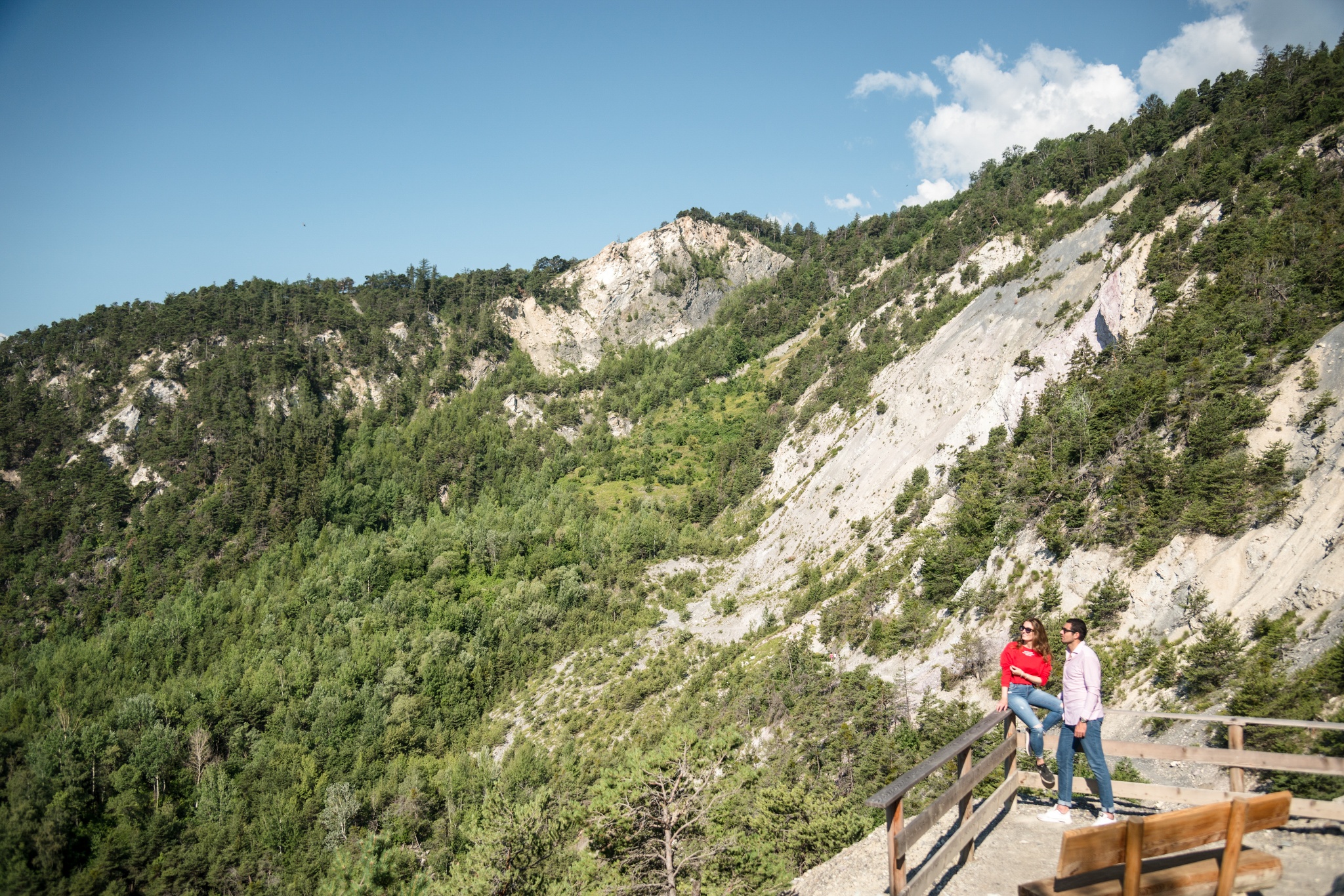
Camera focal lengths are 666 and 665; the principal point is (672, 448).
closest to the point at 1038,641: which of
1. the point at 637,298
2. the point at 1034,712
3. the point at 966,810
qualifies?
the point at 1034,712

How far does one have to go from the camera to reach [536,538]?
87375mm

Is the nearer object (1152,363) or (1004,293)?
(1152,363)

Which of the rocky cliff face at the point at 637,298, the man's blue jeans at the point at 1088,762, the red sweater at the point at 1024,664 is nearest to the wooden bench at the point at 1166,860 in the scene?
the man's blue jeans at the point at 1088,762

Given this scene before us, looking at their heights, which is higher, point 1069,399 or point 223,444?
point 223,444

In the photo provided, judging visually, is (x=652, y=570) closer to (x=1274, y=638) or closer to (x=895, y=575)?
(x=895, y=575)

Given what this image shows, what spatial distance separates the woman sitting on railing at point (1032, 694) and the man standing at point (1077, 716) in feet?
0.58

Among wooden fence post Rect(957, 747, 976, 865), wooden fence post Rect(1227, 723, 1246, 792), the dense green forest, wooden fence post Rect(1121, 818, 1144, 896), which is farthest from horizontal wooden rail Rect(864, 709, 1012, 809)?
the dense green forest

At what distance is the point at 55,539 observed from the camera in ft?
319

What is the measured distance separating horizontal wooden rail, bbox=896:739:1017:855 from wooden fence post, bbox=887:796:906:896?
0.22 ft

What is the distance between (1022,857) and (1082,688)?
6.95 feet

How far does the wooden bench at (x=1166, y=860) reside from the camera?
4512 millimetres

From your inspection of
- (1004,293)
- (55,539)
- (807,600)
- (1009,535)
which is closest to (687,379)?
(1004,293)

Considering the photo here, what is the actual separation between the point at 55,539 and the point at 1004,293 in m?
128

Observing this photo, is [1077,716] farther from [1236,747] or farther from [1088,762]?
[1236,747]
